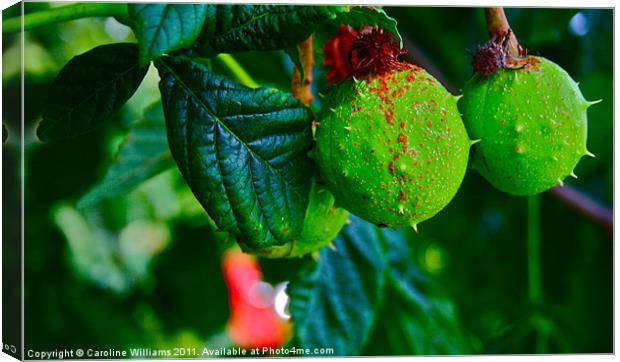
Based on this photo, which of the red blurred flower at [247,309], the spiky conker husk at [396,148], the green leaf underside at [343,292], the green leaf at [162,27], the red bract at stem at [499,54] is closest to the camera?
the green leaf at [162,27]

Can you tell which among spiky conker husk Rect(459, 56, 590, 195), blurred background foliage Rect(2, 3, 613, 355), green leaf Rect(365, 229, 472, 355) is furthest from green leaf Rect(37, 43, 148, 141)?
green leaf Rect(365, 229, 472, 355)

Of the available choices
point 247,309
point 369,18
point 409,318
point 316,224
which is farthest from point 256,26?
point 247,309

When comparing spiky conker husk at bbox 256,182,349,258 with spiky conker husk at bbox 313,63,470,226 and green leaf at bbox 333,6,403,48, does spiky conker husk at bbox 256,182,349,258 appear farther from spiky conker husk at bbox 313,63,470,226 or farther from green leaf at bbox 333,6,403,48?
green leaf at bbox 333,6,403,48

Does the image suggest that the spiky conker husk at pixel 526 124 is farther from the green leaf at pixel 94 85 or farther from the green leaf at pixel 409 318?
the green leaf at pixel 409 318

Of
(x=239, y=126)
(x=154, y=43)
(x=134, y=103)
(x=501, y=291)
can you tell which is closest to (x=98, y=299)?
(x=134, y=103)

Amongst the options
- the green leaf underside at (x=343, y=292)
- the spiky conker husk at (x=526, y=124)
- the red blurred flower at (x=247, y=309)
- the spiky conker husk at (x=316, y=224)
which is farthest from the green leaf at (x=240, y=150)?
the red blurred flower at (x=247, y=309)

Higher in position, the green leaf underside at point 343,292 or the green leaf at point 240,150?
the green leaf at point 240,150

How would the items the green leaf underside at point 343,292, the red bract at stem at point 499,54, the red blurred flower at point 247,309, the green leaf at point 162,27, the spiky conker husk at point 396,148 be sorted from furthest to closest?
the red blurred flower at point 247,309 → the green leaf underside at point 343,292 → the red bract at stem at point 499,54 → the spiky conker husk at point 396,148 → the green leaf at point 162,27
